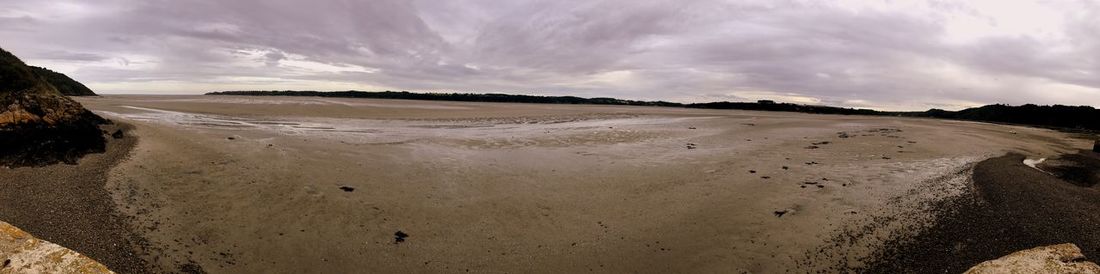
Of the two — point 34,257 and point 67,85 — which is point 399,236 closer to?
point 34,257

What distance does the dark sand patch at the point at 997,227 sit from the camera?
4539 mm

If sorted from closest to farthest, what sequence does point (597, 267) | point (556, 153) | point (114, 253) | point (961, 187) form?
point (114, 253) → point (597, 267) → point (961, 187) → point (556, 153)

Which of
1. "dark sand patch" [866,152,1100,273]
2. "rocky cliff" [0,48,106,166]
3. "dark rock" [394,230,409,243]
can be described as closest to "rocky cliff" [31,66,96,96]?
"rocky cliff" [0,48,106,166]

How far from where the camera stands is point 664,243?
17.1 ft

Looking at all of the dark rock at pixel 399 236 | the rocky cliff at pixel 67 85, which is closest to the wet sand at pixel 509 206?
the dark rock at pixel 399 236

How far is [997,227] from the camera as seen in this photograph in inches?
206

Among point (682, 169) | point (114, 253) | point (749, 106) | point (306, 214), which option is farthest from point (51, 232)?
point (749, 106)

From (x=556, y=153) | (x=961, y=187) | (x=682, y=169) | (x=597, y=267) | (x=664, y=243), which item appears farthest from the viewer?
(x=556, y=153)

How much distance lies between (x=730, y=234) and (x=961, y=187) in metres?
4.88

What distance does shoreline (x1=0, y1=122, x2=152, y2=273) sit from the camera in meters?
4.25

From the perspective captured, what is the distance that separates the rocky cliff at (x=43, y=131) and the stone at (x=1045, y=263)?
10885 millimetres

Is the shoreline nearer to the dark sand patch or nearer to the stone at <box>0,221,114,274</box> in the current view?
the stone at <box>0,221,114,274</box>

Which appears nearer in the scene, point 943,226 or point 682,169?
point 943,226

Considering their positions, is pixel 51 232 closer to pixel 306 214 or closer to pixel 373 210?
pixel 306 214
